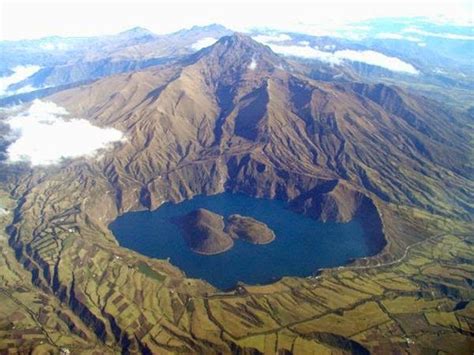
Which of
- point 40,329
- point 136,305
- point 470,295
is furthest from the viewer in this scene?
point 470,295

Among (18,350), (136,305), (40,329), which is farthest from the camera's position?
(136,305)

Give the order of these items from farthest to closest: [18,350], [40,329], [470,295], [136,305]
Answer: [470,295], [136,305], [40,329], [18,350]

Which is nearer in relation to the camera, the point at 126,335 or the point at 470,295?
the point at 126,335

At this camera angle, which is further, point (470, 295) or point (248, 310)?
point (470, 295)

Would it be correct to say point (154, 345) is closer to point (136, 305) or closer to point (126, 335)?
point (126, 335)

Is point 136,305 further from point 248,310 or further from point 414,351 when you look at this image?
point 414,351

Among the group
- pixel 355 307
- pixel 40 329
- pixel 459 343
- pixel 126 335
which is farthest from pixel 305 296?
pixel 40 329

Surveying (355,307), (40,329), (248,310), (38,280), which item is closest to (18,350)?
(40,329)
